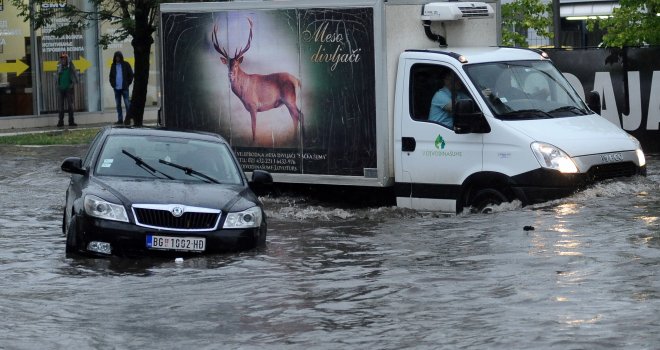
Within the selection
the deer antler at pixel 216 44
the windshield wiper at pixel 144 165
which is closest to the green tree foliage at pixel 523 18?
the deer antler at pixel 216 44

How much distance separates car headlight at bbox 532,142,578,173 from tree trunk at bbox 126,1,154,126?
15.4 metres

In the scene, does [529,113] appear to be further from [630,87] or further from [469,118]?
[630,87]

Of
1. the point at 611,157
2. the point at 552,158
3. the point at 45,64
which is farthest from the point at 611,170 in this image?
the point at 45,64

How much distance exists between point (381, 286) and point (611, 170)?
5.32 metres

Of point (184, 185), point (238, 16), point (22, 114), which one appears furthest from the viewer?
point (22, 114)

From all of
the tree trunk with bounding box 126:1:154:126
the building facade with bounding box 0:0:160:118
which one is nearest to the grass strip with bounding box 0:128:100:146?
the tree trunk with bounding box 126:1:154:126

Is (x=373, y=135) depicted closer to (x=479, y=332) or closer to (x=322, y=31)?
(x=322, y=31)

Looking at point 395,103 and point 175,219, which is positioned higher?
point 395,103

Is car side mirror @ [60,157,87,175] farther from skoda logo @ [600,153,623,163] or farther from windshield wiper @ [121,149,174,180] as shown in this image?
skoda logo @ [600,153,623,163]

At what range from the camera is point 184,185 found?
42.8 feet

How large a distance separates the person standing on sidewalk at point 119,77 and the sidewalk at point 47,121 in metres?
1.01

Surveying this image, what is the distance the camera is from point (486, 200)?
15.5 metres

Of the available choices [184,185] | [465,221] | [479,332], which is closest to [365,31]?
[465,221]

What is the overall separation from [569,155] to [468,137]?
1252 millimetres
